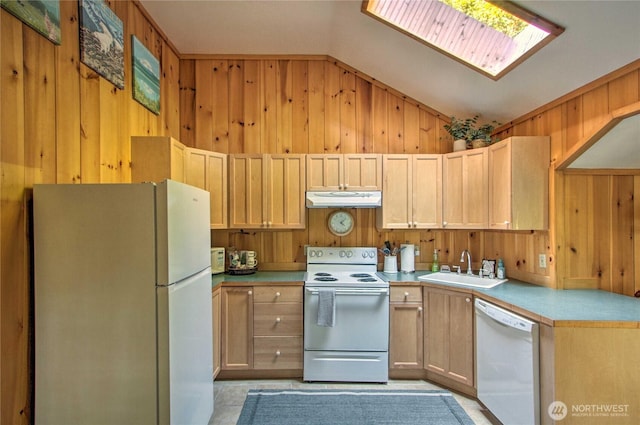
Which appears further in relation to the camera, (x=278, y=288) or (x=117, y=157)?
(x=278, y=288)

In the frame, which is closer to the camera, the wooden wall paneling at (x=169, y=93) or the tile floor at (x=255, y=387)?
the tile floor at (x=255, y=387)

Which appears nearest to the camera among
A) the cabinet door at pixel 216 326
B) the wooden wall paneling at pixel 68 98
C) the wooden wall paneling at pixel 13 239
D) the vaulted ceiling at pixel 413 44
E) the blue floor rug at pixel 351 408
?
the wooden wall paneling at pixel 13 239

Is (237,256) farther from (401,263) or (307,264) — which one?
(401,263)

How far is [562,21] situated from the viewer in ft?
5.71

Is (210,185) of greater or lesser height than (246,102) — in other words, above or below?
below

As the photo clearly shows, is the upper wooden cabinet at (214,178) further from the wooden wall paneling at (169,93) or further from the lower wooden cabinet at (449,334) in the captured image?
the lower wooden cabinet at (449,334)

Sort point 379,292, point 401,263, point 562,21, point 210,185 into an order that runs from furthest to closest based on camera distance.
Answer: point 401,263 < point 210,185 < point 379,292 < point 562,21

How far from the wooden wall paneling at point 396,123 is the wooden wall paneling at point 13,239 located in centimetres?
288

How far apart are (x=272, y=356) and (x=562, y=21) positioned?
321 cm

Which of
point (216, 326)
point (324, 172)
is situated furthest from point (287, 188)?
point (216, 326)

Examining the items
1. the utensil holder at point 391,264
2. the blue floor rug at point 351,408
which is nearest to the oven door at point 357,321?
the blue floor rug at point 351,408

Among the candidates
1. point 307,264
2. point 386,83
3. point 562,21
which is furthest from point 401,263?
point 562,21

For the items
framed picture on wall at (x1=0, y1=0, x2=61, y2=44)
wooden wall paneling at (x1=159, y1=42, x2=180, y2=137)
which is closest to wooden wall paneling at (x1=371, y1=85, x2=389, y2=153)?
wooden wall paneling at (x1=159, y1=42, x2=180, y2=137)

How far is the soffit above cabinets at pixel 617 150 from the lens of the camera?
1.92 m
